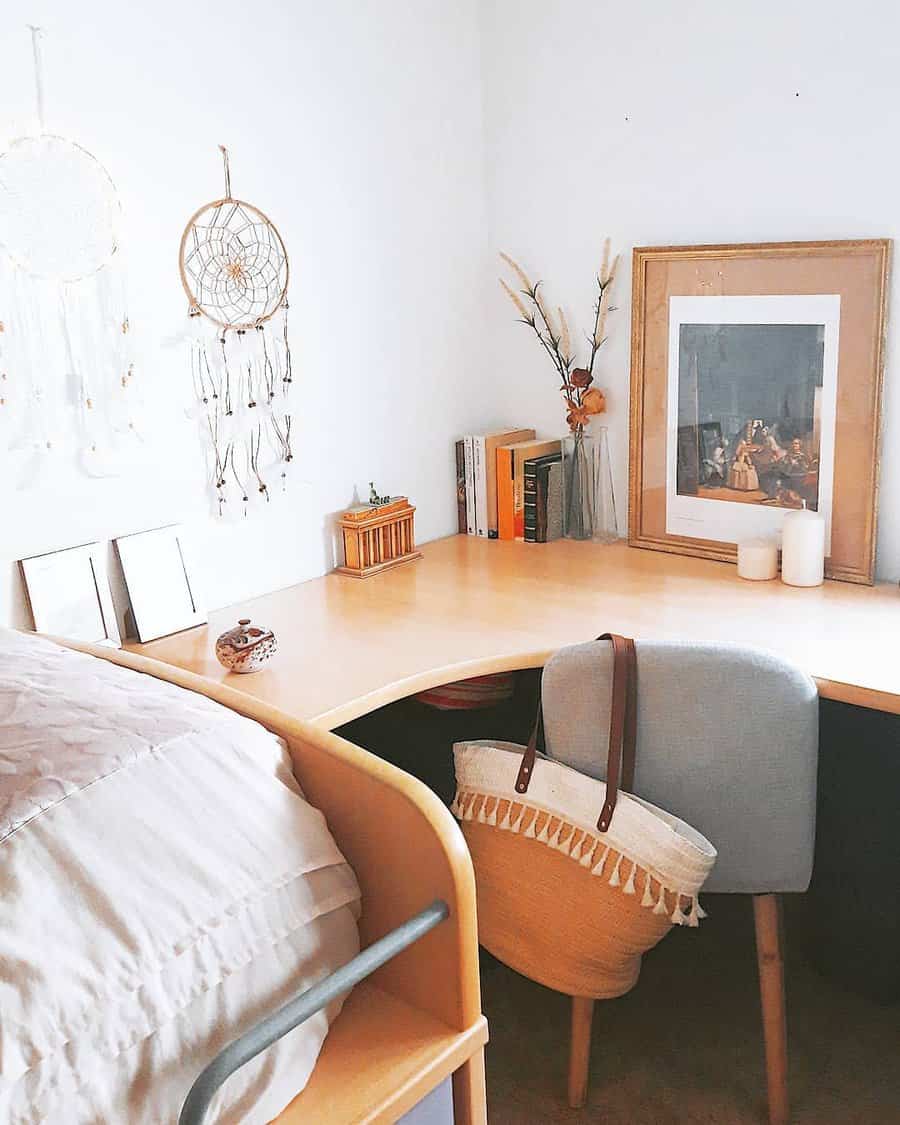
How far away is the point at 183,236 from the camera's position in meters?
1.99

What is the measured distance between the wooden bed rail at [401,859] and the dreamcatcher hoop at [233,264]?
1.07 metres

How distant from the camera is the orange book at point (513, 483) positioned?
2.54 meters

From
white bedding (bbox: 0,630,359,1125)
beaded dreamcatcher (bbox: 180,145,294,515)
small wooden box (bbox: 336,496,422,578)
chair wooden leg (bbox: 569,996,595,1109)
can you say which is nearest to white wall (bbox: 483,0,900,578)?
small wooden box (bbox: 336,496,422,578)

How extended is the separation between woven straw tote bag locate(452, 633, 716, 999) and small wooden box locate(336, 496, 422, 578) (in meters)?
0.68

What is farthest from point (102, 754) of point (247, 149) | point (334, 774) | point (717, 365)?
point (717, 365)

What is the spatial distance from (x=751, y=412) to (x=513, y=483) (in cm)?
56

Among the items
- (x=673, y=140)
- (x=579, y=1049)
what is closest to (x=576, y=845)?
(x=579, y=1049)

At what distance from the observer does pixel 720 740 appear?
1.58 m

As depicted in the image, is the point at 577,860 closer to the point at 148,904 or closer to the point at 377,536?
the point at 148,904

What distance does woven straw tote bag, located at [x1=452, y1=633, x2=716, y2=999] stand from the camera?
1.58m

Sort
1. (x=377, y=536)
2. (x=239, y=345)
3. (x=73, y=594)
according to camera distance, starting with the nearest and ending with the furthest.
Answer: (x=73, y=594)
(x=239, y=345)
(x=377, y=536)

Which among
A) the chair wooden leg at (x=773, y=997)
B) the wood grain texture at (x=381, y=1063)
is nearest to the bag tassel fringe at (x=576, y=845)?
the chair wooden leg at (x=773, y=997)

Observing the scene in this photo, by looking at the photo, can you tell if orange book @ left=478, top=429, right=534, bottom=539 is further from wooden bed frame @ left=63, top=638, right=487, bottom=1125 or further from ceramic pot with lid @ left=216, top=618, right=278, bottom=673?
wooden bed frame @ left=63, top=638, right=487, bottom=1125

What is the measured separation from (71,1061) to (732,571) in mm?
1681
